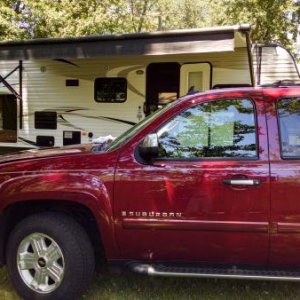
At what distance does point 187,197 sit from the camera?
11.9 feet

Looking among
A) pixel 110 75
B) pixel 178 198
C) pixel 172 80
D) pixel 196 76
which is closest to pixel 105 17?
pixel 110 75

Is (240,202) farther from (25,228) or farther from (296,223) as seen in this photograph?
(25,228)

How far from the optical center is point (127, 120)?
1003 cm

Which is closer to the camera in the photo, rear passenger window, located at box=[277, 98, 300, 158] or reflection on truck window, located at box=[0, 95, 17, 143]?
rear passenger window, located at box=[277, 98, 300, 158]

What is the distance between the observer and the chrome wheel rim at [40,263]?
3.87 metres

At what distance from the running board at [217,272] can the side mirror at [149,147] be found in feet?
2.79

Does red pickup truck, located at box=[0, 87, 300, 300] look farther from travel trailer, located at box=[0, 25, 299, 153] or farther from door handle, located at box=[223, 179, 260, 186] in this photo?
travel trailer, located at box=[0, 25, 299, 153]

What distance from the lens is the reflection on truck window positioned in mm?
11164

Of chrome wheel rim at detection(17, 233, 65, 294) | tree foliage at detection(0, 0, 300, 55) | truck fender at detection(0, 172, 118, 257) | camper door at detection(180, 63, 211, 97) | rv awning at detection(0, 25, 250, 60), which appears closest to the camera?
truck fender at detection(0, 172, 118, 257)

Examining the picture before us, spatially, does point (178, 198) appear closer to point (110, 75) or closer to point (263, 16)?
point (110, 75)

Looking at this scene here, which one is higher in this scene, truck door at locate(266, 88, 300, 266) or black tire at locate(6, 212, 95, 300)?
truck door at locate(266, 88, 300, 266)

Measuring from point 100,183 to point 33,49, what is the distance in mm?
6183

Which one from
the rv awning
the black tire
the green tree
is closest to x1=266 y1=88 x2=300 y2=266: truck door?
the black tire

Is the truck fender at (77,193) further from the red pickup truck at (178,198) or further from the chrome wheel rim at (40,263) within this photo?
the chrome wheel rim at (40,263)
